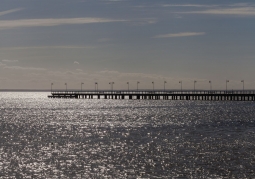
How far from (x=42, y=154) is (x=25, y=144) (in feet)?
26.5

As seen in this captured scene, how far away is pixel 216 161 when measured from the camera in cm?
3934

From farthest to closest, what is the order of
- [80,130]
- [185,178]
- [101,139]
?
[80,130], [101,139], [185,178]

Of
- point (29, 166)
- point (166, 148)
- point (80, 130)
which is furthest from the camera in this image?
point (80, 130)

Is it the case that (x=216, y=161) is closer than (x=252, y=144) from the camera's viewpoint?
Yes

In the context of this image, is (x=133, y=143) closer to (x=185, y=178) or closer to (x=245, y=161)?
(x=245, y=161)

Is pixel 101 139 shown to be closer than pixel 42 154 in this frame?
No

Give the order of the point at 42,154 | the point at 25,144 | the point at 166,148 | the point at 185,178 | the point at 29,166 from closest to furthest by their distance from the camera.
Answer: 1. the point at 185,178
2. the point at 29,166
3. the point at 42,154
4. the point at 166,148
5. the point at 25,144

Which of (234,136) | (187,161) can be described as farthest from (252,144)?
(187,161)

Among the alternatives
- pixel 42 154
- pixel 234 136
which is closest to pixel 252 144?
pixel 234 136

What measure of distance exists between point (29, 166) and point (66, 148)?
10387 millimetres

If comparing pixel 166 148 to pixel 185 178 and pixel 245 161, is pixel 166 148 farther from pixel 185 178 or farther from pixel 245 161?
pixel 185 178

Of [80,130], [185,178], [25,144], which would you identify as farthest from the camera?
[80,130]

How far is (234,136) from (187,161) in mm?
19864

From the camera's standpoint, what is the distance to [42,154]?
143 feet
